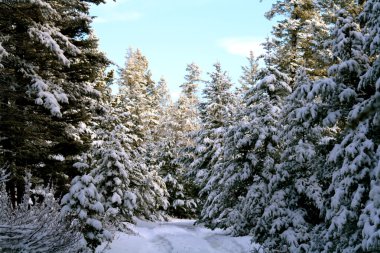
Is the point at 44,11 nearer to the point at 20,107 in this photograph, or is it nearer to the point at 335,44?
the point at 20,107

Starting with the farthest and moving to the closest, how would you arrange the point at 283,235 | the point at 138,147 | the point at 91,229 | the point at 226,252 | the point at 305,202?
the point at 138,147
the point at 226,252
the point at 91,229
the point at 305,202
the point at 283,235

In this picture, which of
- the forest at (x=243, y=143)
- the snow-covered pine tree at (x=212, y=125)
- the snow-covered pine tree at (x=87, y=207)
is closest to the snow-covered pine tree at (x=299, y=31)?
the forest at (x=243, y=143)

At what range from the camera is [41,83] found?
11.7 metres

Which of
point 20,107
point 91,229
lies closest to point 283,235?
point 91,229

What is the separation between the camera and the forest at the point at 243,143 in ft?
24.5

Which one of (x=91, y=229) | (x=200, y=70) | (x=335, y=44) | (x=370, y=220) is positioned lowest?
(x=91, y=229)

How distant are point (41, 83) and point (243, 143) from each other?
8.64 m

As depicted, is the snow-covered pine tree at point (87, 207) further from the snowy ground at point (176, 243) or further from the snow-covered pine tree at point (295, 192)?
the snow-covered pine tree at point (295, 192)

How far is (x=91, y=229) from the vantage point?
1291 cm

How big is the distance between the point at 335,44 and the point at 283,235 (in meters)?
5.32

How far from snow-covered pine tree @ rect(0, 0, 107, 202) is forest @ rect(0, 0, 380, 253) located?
1.7 inches

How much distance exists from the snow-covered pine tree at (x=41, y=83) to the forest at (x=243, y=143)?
0.15 feet

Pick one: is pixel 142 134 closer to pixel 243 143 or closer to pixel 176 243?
pixel 176 243

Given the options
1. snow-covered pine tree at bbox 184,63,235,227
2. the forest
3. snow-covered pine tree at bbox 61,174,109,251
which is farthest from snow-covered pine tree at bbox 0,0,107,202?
snow-covered pine tree at bbox 184,63,235,227
